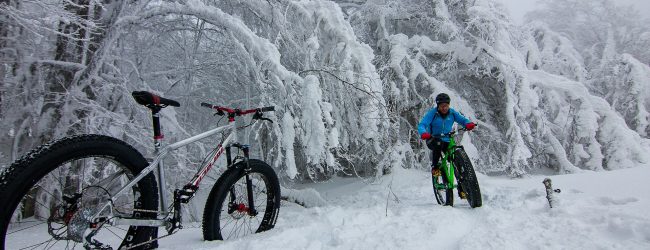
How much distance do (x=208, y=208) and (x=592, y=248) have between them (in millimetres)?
2648

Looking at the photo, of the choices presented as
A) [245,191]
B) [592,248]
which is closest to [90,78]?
[245,191]

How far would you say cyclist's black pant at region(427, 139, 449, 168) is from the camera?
190 inches

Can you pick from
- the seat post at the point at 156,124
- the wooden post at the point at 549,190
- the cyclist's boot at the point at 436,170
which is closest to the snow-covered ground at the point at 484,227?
the wooden post at the point at 549,190

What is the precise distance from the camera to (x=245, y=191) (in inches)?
130

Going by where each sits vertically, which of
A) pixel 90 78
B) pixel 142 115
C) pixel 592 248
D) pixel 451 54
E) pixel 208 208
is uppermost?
pixel 451 54

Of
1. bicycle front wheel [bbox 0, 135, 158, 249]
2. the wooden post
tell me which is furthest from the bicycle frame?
bicycle front wheel [bbox 0, 135, 158, 249]

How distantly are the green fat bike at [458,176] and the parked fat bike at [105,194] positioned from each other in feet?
7.83

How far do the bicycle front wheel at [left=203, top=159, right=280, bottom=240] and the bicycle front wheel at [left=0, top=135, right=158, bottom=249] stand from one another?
42 cm

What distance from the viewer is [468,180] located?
444cm

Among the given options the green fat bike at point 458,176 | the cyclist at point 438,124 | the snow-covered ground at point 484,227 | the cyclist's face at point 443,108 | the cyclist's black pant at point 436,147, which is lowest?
the snow-covered ground at point 484,227

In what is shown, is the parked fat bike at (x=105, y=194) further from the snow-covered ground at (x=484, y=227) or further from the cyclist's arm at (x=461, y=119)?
the cyclist's arm at (x=461, y=119)

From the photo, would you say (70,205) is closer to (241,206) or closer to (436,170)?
(241,206)

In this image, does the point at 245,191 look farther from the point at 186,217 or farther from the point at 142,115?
the point at 186,217

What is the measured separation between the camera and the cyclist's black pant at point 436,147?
4.83 metres
